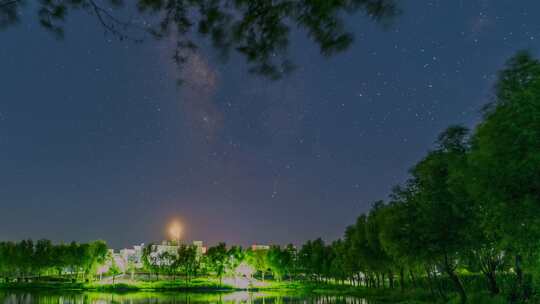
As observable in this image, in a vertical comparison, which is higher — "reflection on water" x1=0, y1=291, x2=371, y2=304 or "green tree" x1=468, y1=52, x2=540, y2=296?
"green tree" x1=468, y1=52, x2=540, y2=296

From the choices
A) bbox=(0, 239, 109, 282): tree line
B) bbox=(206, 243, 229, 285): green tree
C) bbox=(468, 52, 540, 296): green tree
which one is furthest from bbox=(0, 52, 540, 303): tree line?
bbox=(0, 239, 109, 282): tree line

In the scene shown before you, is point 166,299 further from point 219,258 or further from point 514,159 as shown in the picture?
point 219,258

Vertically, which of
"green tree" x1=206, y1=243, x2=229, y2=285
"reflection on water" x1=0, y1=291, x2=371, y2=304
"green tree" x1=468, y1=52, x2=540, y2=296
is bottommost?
"reflection on water" x1=0, y1=291, x2=371, y2=304

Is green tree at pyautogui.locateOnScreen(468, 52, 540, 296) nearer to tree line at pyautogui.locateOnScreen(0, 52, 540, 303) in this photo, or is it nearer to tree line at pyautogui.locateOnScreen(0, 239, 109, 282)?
tree line at pyautogui.locateOnScreen(0, 52, 540, 303)

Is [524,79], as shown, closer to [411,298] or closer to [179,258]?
[411,298]

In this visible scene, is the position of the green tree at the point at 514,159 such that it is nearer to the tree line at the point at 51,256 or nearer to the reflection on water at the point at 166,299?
the reflection on water at the point at 166,299

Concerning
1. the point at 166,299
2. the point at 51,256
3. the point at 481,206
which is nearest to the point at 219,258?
the point at 51,256

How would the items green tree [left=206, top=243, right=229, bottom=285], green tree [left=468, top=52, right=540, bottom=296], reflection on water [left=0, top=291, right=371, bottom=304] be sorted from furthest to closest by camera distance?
green tree [left=206, top=243, right=229, bottom=285], reflection on water [left=0, top=291, right=371, bottom=304], green tree [left=468, top=52, right=540, bottom=296]

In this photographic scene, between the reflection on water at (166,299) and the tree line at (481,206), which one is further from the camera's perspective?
the reflection on water at (166,299)

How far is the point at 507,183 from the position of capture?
57.9 feet

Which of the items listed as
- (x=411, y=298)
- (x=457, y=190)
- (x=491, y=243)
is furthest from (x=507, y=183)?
(x=411, y=298)

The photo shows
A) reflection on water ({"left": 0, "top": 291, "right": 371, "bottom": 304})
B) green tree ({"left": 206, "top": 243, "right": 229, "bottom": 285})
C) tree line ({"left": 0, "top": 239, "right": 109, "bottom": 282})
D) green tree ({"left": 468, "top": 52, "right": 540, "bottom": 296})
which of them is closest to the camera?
green tree ({"left": 468, "top": 52, "right": 540, "bottom": 296})

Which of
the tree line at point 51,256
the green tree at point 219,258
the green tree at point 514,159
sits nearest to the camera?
the green tree at point 514,159

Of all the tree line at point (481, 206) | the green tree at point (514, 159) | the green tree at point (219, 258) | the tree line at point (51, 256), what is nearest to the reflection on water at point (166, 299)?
the tree line at point (481, 206)
